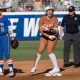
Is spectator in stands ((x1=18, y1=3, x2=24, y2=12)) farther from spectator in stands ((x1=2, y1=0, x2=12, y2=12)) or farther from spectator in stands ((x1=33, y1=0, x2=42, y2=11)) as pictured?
spectator in stands ((x1=33, y1=0, x2=42, y2=11))

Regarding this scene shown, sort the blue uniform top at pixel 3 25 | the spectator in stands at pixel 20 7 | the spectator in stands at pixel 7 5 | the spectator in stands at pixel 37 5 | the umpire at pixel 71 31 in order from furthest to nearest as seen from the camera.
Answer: the spectator in stands at pixel 37 5 < the spectator in stands at pixel 20 7 < the spectator in stands at pixel 7 5 < the umpire at pixel 71 31 < the blue uniform top at pixel 3 25

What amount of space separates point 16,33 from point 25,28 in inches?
21.6

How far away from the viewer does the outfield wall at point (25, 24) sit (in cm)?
2156

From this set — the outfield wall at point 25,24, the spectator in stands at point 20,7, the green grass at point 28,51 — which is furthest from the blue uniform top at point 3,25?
the spectator in stands at point 20,7

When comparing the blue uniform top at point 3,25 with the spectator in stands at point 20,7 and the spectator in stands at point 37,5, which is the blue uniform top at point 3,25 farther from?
the spectator in stands at point 37,5

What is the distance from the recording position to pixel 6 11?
73.2 feet

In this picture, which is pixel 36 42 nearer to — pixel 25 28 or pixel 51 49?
pixel 25 28

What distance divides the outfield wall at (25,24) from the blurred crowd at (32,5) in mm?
779

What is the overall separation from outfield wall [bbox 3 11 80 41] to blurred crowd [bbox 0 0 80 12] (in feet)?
2.56

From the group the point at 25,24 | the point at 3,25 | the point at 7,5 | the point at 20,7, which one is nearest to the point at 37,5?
the point at 20,7

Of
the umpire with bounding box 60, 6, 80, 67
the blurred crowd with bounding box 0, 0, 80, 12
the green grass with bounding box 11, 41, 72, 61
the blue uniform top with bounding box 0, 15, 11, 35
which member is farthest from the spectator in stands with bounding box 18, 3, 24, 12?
the blue uniform top with bounding box 0, 15, 11, 35

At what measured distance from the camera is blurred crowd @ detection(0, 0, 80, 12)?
2252cm

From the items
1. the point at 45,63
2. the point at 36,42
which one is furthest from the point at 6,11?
the point at 45,63

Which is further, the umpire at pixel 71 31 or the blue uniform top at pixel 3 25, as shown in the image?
the umpire at pixel 71 31
